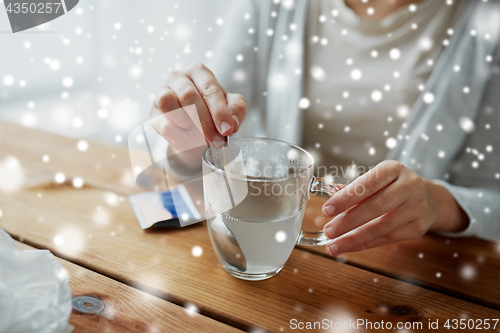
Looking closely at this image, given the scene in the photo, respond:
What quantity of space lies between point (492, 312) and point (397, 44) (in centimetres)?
62

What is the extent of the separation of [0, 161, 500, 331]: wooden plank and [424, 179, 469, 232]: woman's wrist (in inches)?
5.4

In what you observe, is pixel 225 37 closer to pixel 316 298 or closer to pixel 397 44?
pixel 397 44

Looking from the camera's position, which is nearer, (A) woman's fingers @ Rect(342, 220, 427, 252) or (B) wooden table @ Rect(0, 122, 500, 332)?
(B) wooden table @ Rect(0, 122, 500, 332)

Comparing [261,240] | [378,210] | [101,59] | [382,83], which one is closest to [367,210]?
[378,210]

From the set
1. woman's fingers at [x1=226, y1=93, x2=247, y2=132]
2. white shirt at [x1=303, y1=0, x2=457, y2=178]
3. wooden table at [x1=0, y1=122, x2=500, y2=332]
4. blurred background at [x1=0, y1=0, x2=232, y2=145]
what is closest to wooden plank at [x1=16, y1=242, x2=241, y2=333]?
wooden table at [x1=0, y1=122, x2=500, y2=332]

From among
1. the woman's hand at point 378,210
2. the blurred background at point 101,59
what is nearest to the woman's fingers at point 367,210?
the woman's hand at point 378,210

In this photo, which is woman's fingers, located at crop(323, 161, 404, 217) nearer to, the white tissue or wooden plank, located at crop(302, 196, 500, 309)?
wooden plank, located at crop(302, 196, 500, 309)

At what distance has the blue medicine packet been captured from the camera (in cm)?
46

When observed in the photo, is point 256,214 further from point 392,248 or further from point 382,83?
point 382,83

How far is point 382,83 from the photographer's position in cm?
83

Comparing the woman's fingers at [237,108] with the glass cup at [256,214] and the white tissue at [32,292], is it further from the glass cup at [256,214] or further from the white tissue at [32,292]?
the white tissue at [32,292]

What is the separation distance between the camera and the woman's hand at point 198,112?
0.40m

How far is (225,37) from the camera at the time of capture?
907 mm

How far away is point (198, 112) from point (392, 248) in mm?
293
